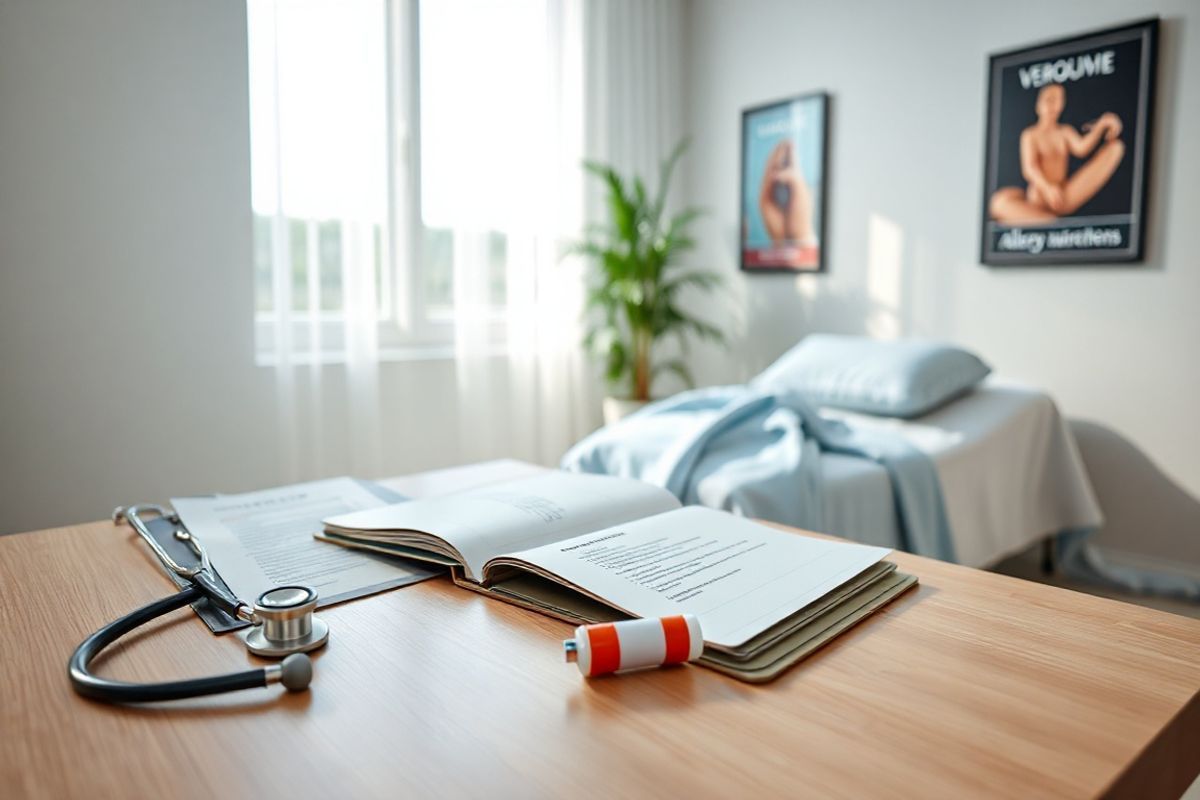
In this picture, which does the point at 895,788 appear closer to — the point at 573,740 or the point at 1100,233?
the point at 573,740

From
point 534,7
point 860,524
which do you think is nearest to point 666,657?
point 860,524

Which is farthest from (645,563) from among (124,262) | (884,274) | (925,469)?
(884,274)

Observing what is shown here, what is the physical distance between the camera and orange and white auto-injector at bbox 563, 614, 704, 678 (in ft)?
1.73

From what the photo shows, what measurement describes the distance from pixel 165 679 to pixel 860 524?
5.05 feet

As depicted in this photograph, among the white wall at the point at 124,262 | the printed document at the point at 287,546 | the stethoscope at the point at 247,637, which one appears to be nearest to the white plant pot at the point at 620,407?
the white wall at the point at 124,262

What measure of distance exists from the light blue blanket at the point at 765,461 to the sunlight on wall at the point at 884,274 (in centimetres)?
99

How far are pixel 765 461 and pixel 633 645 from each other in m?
1.31

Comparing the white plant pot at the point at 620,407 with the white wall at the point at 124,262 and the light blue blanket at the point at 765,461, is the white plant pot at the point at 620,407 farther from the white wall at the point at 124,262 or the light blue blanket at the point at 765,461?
the white wall at the point at 124,262

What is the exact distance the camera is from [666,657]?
0.53 metres

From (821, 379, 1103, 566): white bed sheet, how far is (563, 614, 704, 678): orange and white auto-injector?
126cm

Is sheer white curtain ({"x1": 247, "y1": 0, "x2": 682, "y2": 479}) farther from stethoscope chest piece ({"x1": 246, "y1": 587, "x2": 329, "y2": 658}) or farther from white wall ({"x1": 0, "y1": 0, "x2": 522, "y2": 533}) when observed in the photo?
stethoscope chest piece ({"x1": 246, "y1": 587, "x2": 329, "y2": 658})

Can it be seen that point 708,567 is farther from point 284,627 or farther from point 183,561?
point 183,561

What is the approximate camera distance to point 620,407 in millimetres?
3199

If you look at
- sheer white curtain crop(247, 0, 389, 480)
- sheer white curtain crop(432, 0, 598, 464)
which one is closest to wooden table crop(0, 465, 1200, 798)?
sheer white curtain crop(247, 0, 389, 480)
